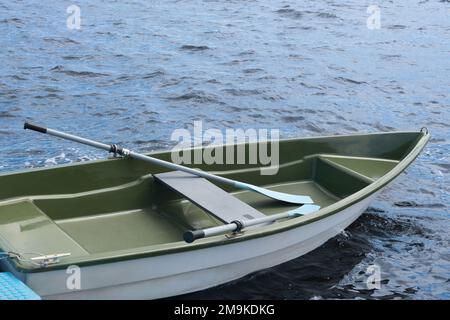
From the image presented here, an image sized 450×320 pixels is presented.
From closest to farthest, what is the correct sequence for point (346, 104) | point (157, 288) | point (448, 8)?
1. point (157, 288)
2. point (346, 104)
3. point (448, 8)

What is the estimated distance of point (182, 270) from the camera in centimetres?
794

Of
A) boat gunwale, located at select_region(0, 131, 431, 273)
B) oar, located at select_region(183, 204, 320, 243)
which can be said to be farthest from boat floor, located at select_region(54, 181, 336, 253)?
oar, located at select_region(183, 204, 320, 243)

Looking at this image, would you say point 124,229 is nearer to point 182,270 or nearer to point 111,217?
point 111,217

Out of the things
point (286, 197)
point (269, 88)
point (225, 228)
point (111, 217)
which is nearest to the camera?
point (225, 228)

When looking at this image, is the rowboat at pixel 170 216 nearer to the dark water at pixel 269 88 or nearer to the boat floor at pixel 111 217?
the boat floor at pixel 111 217

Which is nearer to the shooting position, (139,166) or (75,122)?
(139,166)

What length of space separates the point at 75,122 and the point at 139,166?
4877 millimetres

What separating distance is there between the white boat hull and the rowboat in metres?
0.01

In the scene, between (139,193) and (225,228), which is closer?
(225,228)

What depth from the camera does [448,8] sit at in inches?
905

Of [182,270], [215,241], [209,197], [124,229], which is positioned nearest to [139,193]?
[124,229]

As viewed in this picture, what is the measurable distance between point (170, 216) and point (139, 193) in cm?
46

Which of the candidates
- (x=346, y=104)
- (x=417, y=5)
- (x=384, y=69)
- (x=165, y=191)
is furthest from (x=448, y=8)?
(x=165, y=191)

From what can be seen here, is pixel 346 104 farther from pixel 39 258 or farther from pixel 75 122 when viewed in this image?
pixel 39 258
